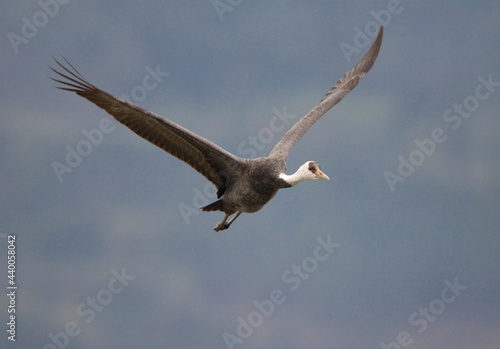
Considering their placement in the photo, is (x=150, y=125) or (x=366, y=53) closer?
(x=150, y=125)

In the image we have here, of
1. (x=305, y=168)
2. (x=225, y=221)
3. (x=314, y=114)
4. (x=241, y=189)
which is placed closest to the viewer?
(x=305, y=168)

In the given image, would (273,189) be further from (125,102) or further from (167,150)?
(125,102)

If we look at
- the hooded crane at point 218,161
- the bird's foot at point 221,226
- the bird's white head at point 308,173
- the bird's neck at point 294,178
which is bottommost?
the bird's foot at point 221,226

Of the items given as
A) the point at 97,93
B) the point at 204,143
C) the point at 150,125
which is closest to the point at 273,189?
the point at 204,143

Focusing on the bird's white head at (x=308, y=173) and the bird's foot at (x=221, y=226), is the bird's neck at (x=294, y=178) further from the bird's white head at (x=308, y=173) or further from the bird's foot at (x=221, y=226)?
the bird's foot at (x=221, y=226)

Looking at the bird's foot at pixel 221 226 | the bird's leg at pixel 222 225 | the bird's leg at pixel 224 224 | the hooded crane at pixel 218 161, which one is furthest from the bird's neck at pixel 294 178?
the bird's foot at pixel 221 226

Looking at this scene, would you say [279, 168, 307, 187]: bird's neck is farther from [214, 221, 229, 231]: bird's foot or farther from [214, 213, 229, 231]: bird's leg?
[214, 221, 229, 231]: bird's foot

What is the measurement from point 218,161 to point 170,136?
3.38 feet

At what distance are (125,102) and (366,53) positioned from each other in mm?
7327

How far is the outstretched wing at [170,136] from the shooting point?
11742mm

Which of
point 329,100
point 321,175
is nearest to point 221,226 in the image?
point 321,175

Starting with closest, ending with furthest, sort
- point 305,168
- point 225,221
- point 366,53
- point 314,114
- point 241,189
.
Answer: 1. point 305,168
2. point 241,189
3. point 225,221
4. point 314,114
5. point 366,53

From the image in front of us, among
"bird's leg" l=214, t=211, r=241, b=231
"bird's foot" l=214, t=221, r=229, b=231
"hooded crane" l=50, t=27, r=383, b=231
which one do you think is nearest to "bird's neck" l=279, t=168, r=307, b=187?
"hooded crane" l=50, t=27, r=383, b=231

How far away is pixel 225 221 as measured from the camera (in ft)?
43.4
